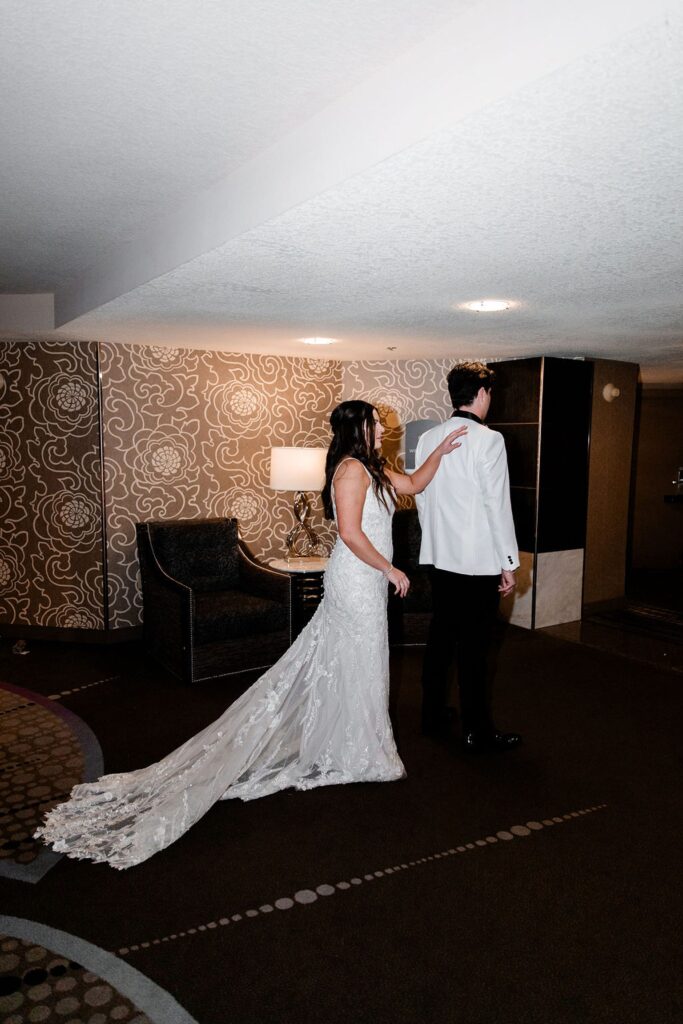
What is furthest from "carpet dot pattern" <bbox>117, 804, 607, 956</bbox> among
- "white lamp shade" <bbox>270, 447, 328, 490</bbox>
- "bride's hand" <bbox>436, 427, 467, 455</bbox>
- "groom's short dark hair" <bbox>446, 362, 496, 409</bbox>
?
"white lamp shade" <bbox>270, 447, 328, 490</bbox>

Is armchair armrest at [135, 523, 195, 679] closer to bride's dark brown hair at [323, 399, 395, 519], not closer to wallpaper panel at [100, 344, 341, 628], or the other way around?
wallpaper panel at [100, 344, 341, 628]

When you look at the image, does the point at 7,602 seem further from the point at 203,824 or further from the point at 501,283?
A: the point at 501,283

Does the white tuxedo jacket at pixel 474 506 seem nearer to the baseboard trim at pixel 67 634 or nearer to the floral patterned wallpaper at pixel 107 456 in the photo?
the floral patterned wallpaper at pixel 107 456

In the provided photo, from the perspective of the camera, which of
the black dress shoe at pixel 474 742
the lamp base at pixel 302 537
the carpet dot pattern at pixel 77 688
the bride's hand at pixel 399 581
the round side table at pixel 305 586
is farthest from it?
the lamp base at pixel 302 537

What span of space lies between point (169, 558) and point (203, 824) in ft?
8.15

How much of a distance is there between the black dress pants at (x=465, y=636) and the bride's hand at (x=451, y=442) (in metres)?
0.60

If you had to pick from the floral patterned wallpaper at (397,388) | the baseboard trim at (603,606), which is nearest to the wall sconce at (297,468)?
the floral patterned wallpaper at (397,388)

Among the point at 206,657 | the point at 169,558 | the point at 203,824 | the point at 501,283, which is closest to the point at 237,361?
the point at 169,558

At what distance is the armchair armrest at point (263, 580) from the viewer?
191 inches

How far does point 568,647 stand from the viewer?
Answer: 5.36 metres

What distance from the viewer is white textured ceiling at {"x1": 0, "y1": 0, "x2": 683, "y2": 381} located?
1.49 metres

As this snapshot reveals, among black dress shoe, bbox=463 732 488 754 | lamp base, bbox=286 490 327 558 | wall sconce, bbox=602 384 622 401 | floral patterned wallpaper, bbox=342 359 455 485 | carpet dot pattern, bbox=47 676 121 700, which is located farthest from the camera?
floral patterned wallpaper, bbox=342 359 455 485

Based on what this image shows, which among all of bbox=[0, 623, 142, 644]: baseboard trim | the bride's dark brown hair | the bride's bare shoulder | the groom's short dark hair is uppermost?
the groom's short dark hair

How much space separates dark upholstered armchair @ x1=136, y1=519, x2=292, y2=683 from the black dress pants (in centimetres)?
148
